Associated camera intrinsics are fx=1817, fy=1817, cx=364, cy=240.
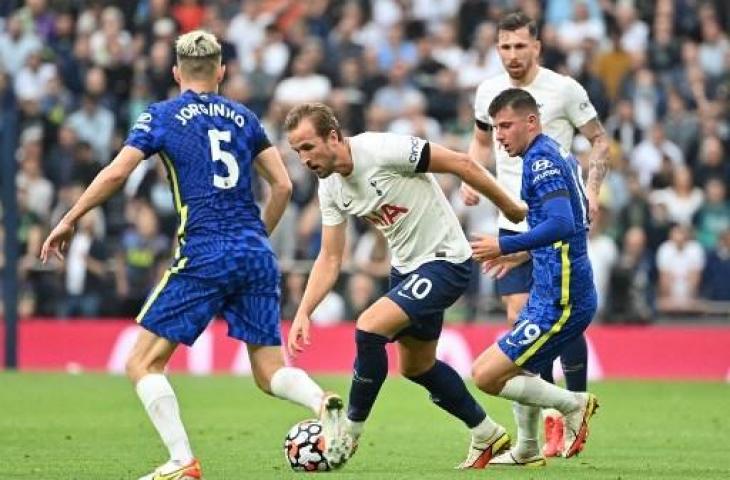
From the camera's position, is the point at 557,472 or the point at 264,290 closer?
the point at 264,290

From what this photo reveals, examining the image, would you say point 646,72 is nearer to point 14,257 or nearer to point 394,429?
point 14,257

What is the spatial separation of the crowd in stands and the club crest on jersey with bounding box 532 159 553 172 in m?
10.3

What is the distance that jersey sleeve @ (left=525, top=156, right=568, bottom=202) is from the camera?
10219 millimetres

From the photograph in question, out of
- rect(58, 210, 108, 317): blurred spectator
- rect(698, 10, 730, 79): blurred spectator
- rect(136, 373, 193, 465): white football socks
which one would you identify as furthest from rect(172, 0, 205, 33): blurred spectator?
rect(136, 373, 193, 465): white football socks

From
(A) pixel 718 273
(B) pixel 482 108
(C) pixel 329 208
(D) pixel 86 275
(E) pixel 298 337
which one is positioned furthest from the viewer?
(D) pixel 86 275

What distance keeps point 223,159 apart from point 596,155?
3441mm

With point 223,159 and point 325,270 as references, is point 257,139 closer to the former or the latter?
point 223,159

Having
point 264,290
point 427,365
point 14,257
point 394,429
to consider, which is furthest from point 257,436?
point 14,257

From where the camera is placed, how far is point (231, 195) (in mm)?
9570

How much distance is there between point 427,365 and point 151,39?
49.2 feet

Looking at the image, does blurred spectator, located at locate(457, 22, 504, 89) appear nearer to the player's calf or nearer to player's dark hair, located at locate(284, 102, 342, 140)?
player's dark hair, located at locate(284, 102, 342, 140)

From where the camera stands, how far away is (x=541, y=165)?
33.9ft

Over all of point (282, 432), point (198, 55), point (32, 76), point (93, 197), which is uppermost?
point (32, 76)

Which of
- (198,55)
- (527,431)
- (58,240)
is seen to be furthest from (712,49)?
(58,240)
